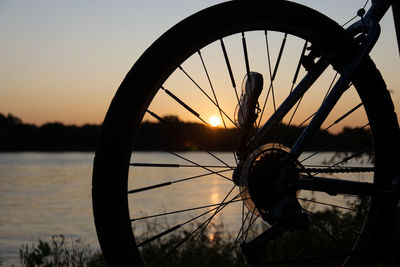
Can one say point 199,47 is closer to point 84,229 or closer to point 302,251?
point 302,251

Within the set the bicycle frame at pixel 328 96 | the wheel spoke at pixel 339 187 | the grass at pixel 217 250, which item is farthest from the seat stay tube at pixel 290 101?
the grass at pixel 217 250

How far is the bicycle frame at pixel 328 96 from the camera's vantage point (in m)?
1.83

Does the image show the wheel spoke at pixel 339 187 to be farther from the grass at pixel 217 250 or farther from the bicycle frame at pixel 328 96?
the grass at pixel 217 250

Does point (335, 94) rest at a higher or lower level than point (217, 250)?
higher

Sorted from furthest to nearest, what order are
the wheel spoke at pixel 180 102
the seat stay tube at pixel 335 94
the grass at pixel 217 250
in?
the grass at pixel 217 250 → the seat stay tube at pixel 335 94 → the wheel spoke at pixel 180 102

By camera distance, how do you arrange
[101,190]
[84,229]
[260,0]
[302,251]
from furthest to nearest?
[84,229] → [302,251] → [260,0] → [101,190]

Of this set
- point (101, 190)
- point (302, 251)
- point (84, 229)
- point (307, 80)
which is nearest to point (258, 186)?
point (307, 80)

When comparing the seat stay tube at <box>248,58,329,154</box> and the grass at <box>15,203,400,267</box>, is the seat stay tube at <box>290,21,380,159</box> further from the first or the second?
the grass at <box>15,203,400,267</box>

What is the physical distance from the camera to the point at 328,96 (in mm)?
1896

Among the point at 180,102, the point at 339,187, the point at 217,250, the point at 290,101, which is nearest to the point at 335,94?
the point at 290,101

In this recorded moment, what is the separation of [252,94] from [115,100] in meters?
0.57

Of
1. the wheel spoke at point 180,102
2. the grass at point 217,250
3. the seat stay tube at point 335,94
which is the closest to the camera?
the wheel spoke at point 180,102

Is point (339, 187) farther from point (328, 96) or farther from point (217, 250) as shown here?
point (217, 250)

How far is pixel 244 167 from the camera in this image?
1849 millimetres
